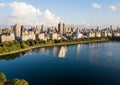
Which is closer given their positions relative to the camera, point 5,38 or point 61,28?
point 5,38

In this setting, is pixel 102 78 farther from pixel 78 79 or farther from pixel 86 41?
pixel 86 41

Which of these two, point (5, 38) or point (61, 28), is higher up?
point (61, 28)

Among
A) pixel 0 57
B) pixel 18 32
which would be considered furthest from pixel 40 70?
pixel 18 32

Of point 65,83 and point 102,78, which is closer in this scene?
point 65,83

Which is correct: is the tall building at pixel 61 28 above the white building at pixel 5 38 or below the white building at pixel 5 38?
above

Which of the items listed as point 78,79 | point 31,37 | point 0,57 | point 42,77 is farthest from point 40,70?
point 31,37

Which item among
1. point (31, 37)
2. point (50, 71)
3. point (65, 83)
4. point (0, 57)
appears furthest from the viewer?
point (31, 37)

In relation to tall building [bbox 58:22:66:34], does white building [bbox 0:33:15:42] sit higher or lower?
lower

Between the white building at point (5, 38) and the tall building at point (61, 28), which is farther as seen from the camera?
the tall building at point (61, 28)

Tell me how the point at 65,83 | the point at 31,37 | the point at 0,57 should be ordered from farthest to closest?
the point at 31,37, the point at 0,57, the point at 65,83

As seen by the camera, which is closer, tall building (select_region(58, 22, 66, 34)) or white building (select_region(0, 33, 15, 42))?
white building (select_region(0, 33, 15, 42))
